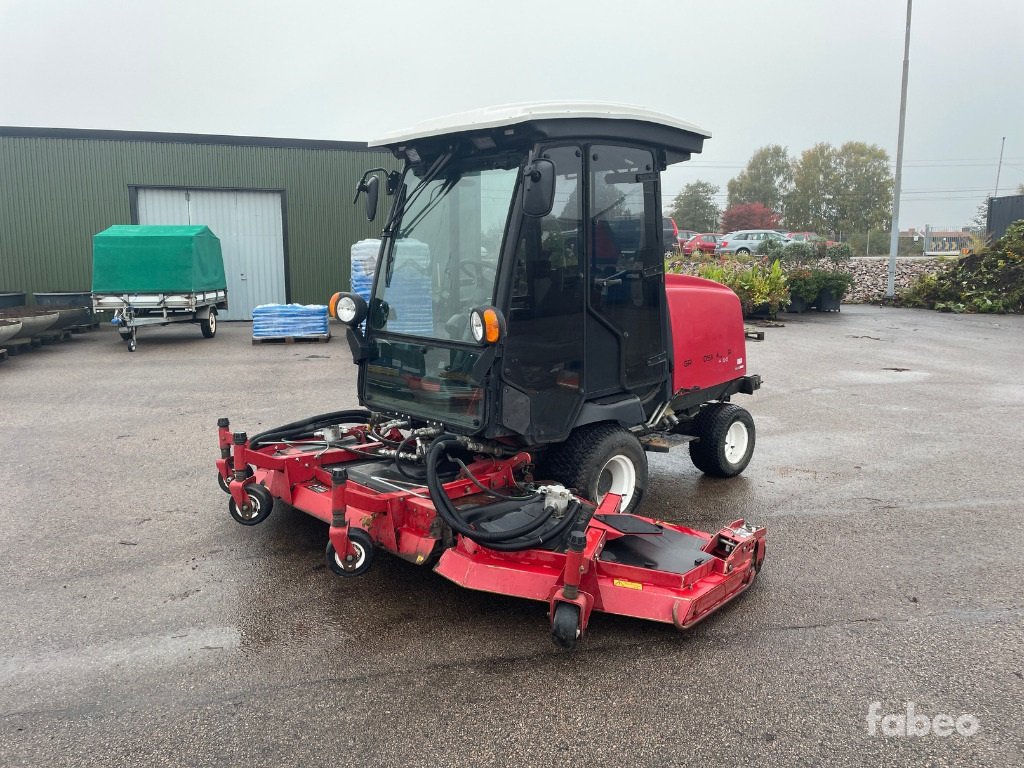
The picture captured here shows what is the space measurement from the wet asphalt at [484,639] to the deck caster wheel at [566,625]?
163 mm

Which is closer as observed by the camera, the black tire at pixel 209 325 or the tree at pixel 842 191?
the black tire at pixel 209 325

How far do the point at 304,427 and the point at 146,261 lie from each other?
1079 cm

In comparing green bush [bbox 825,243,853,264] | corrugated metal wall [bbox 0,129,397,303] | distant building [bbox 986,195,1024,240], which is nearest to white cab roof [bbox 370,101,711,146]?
corrugated metal wall [bbox 0,129,397,303]

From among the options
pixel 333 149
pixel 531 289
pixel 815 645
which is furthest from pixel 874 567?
pixel 333 149

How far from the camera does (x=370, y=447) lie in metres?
4.91

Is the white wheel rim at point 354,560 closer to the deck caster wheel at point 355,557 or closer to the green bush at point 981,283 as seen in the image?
the deck caster wheel at point 355,557

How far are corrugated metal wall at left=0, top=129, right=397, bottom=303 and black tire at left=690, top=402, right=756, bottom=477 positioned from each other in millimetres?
12694

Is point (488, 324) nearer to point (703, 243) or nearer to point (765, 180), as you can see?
point (703, 243)

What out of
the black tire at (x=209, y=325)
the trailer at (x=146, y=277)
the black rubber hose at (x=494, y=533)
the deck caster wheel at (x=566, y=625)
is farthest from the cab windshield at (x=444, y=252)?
the black tire at (x=209, y=325)

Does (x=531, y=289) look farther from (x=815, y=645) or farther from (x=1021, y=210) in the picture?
(x=1021, y=210)

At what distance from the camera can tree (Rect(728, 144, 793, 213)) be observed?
2665 inches

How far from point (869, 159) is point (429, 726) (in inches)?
2682

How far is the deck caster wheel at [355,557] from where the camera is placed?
3.77m

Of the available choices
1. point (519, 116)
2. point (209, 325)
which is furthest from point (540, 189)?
point (209, 325)
